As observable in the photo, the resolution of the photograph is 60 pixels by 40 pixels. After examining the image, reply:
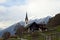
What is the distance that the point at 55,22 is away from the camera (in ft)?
380

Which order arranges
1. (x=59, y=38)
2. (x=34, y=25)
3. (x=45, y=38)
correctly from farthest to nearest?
(x=34, y=25) → (x=45, y=38) → (x=59, y=38)

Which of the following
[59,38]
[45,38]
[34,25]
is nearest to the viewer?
[59,38]

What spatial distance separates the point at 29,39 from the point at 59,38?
12904 millimetres

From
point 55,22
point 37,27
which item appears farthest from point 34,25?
point 55,22

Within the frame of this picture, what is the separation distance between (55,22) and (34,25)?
11935mm

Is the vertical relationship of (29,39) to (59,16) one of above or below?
below

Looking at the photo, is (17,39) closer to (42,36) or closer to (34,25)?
(42,36)

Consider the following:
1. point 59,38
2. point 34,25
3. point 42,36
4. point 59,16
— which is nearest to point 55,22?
point 59,16

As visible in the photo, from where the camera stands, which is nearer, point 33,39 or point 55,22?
point 33,39

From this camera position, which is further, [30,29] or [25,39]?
[30,29]

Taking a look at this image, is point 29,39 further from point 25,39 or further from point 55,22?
point 55,22

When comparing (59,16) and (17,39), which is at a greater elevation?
(59,16)

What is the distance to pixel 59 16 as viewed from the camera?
11844cm

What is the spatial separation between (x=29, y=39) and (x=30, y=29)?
30729 millimetres
